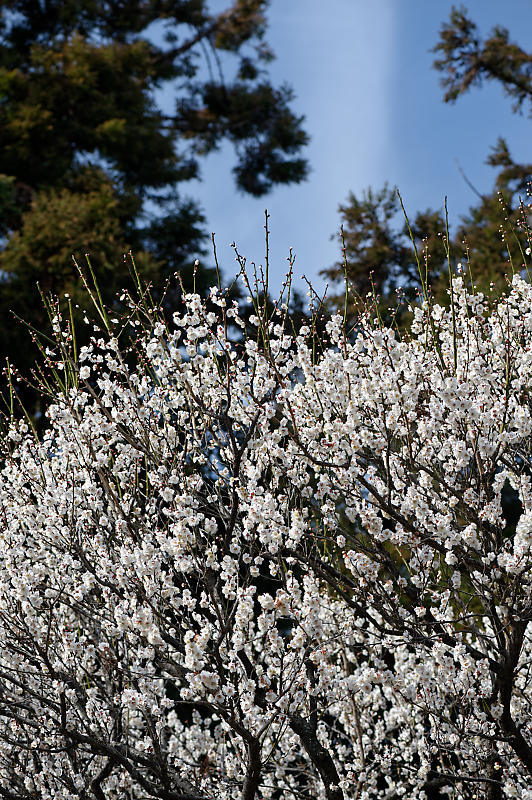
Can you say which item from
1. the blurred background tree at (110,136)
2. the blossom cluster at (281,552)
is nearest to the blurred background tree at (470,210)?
the blurred background tree at (110,136)

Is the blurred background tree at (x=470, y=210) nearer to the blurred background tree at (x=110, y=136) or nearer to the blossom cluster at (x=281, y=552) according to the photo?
the blurred background tree at (x=110, y=136)

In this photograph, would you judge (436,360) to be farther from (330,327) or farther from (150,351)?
(150,351)

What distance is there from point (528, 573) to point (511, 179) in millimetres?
13554

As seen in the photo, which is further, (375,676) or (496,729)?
(496,729)

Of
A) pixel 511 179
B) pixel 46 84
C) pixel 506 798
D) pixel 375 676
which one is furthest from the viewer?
pixel 511 179

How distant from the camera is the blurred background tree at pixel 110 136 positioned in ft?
37.9

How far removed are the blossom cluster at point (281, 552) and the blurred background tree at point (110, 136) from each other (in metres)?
7.15

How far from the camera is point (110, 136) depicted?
43.8 ft

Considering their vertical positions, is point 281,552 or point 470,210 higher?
point 470,210

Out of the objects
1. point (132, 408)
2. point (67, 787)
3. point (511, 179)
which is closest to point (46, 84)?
point (511, 179)

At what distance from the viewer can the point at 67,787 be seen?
3967mm

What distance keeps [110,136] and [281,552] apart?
1152 centimetres

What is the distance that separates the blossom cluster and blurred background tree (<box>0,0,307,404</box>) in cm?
715

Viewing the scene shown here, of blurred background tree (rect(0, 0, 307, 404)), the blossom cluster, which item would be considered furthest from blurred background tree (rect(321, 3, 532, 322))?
the blossom cluster
